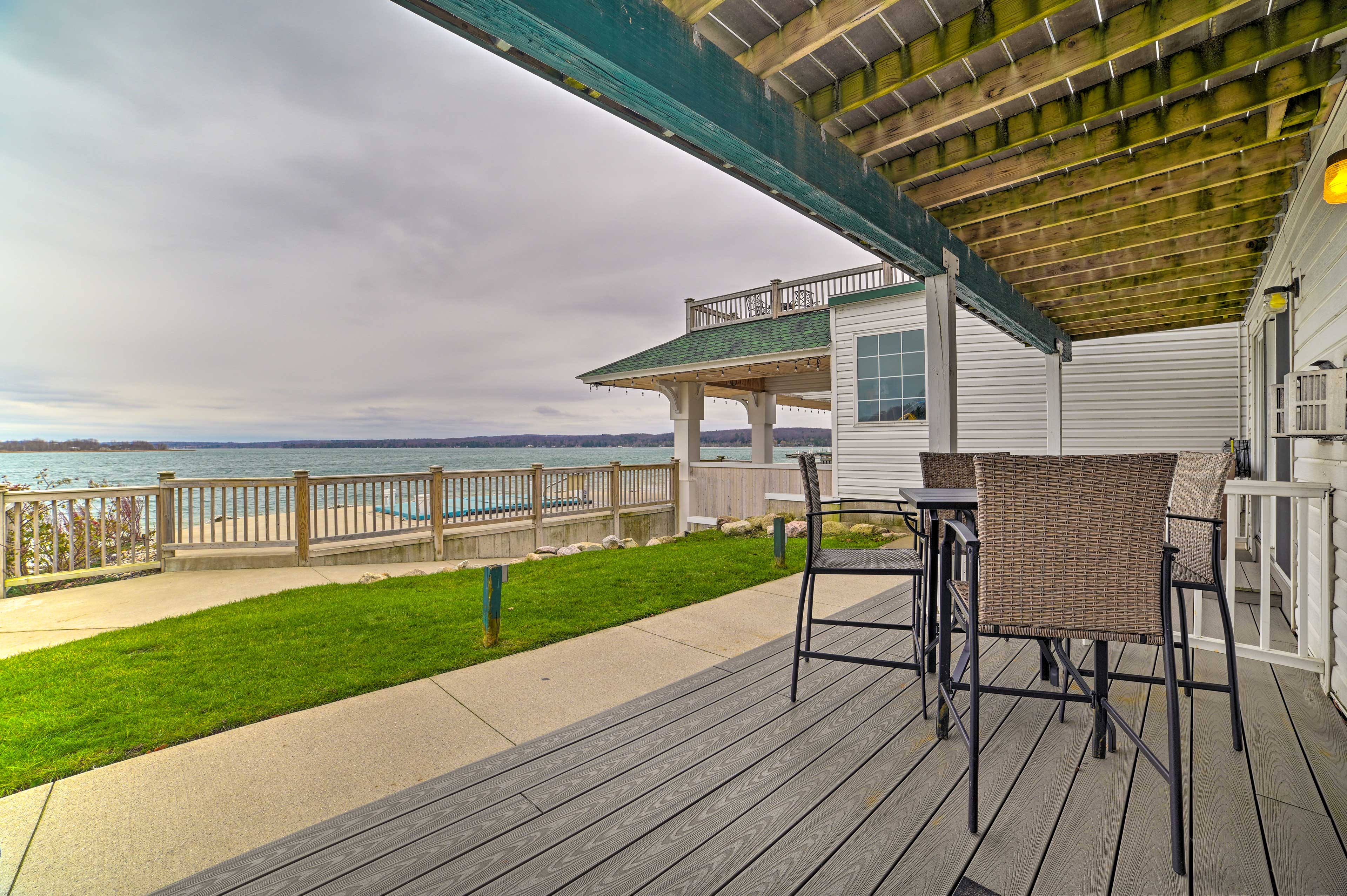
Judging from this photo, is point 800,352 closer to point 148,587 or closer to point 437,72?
point 148,587

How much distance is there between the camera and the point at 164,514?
5789 millimetres

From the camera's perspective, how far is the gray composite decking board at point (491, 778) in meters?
1.24

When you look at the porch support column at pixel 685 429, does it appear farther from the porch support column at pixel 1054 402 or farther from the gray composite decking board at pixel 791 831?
the gray composite decking board at pixel 791 831

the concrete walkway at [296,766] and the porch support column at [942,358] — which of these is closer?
the concrete walkway at [296,766]

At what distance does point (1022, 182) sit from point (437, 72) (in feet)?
39.6

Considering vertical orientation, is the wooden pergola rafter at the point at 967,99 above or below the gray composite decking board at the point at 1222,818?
above

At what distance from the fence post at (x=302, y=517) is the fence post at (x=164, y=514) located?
1138 mm

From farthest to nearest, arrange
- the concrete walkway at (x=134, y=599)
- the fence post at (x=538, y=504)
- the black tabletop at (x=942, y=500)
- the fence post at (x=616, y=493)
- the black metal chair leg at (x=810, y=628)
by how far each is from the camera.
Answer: the fence post at (x=616, y=493), the fence post at (x=538, y=504), the concrete walkway at (x=134, y=599), the black metal chair leg at (x=810, y=628), the black tabletop at (x=942, y=500)

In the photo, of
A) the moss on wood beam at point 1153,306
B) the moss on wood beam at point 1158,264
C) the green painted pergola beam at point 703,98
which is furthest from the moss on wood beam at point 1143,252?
the green painted pergola beam at point 703,98

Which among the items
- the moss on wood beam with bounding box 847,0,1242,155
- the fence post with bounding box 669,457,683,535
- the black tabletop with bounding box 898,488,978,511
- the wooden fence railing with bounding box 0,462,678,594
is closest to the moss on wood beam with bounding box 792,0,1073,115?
the moss on wood beam with bounding box 847,0,1242,155

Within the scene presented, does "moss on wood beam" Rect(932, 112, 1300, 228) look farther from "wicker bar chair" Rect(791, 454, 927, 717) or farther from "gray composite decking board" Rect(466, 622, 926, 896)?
"gray composite decking board" Rect(466, 622, 926, 896)

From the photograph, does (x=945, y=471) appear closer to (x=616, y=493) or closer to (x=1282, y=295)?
(x=1282, y=295)

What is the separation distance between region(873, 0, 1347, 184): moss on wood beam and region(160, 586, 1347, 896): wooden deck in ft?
8.18

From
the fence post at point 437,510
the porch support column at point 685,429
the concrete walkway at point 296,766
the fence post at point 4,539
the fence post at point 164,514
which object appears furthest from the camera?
the porch support column at point 685,429
